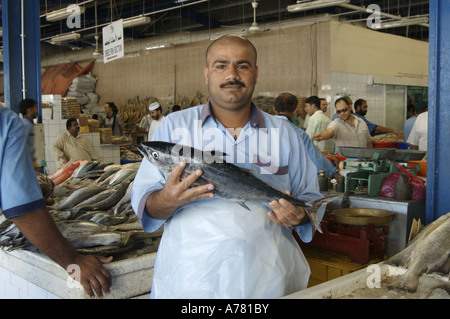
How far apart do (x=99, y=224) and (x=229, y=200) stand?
142 centimetres

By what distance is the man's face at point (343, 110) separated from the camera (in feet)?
20.1

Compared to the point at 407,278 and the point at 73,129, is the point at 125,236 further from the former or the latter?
the point at 73,129

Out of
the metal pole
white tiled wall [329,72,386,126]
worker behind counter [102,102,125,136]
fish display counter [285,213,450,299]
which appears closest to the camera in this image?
fish display counter [285,213,450,299]

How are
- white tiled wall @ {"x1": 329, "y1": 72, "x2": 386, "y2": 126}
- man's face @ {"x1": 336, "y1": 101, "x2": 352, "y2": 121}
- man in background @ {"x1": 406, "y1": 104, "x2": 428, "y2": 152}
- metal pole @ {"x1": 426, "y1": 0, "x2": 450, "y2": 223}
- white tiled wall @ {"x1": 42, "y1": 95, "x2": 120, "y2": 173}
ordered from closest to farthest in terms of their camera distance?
1. metal pole @ {"x1": 426, "y1": 0, "x2": 450, "y2": 223}
2. man's face @ {"x1": 336, "y1": 101, "x2": 352, "y2": 121}
3. man in background @ {"x1": 406, "y1": 104, "x2": 428, "y2": 152}
4. white tiled wall @ {"x1": 42, "y1": 95, "x2": 120, "y2": 173}
5. white tiled wall @ {"x1": 329, "y1": 72, "x2": 386, "y2": 126}

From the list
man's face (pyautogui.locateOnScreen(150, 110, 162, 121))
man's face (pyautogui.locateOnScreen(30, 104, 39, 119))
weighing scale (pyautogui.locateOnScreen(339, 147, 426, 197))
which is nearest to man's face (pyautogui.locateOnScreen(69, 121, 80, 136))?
man's face (pyautogui.locateOnScreen(150, 110, 162, 121))

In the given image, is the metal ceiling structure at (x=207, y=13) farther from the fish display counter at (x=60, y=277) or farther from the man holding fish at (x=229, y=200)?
the man holding fish at (x=229, y=200)

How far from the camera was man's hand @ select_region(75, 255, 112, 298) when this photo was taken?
91.2 inches

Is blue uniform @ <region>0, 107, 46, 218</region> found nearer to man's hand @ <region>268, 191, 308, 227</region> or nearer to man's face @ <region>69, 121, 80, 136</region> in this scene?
man's hand @ <region>268, 191, 308, 227</region>

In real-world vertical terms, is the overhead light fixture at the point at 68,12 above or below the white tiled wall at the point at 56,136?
above

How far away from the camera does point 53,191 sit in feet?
14.2

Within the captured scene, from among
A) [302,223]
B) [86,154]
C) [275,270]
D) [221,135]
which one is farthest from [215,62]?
→ [86,154]

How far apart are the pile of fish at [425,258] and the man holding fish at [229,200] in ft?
1.63

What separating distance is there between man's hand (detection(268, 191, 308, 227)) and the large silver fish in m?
0.03

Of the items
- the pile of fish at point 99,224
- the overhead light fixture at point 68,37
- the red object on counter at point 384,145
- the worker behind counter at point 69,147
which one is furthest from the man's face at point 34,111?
the overhead light fixture at point 68,37
